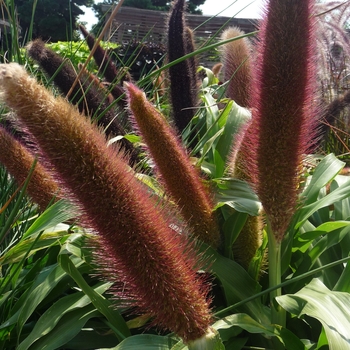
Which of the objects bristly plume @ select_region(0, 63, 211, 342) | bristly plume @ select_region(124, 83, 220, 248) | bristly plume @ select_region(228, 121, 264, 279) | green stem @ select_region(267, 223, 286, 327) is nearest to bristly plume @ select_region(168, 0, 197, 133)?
bristly plume @ select_region(228, 121, 264, 279)

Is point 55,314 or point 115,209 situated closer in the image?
point 115,209

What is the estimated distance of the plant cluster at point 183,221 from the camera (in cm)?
79

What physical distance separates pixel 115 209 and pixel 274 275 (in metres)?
0.53

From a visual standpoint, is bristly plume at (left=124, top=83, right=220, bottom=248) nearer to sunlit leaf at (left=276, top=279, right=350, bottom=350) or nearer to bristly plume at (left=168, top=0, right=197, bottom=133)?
sunlit leaf at (left=276, top=279, right=350, bottom=350)

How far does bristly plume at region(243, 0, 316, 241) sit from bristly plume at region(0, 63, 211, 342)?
0.25 m

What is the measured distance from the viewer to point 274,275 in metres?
1.15

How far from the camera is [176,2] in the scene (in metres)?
2.01

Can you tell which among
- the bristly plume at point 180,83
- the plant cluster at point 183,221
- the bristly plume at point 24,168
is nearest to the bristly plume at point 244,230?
the plant cluster at point 183,221

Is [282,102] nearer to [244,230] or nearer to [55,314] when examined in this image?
[244,230]

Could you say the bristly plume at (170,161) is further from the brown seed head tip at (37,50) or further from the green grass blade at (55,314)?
the brown seed head tip at (37,50)

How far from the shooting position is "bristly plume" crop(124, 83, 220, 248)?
44.6 inches

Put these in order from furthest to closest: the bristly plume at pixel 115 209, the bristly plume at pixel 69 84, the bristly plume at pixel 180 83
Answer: the bristly plume at pixel 180 83
the bristly plume at pixel 69 84
the bristly plume at pixel 115 209

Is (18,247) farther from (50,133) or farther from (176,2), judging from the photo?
(176,2)

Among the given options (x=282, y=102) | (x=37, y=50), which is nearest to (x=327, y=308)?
(x=282, y=102)
